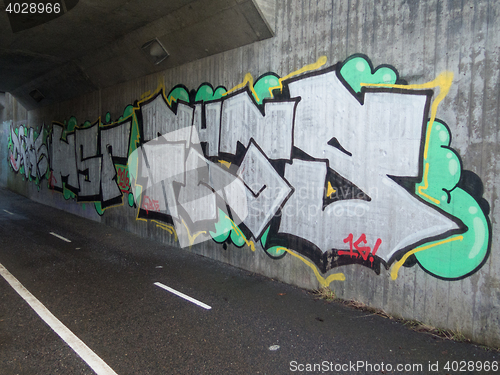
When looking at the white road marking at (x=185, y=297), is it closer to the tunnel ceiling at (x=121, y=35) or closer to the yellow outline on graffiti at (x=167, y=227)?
the yellow outline on graffiti at (x=167, y=227)

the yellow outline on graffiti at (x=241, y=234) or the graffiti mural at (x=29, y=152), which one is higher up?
the graffiti mural at (x=29, y=152)

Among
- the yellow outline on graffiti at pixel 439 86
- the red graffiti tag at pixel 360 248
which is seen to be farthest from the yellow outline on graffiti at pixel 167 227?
the yellow outline on graffiti at pixel 439 86

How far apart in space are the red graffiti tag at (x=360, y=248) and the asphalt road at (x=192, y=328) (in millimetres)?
738

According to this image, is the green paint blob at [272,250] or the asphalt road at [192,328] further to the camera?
the green paint blob at [272,250]

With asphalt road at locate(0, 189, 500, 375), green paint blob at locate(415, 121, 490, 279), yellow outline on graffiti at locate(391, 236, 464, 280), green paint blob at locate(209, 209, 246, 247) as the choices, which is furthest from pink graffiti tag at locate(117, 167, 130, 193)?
green paint blob at locate(415, 121, 490, 279)

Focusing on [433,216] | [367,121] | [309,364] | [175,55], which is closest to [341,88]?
[367,121]

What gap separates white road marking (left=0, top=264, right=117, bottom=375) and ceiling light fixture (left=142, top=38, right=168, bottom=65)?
538 cm

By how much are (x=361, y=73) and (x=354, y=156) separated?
1.12 meters

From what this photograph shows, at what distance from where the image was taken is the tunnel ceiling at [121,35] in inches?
242

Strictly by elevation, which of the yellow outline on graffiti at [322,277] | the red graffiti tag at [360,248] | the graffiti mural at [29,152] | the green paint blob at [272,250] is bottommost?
the yellow outline on graffiti at [322,277]

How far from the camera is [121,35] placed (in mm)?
8352

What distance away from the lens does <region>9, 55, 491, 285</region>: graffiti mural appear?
13.4 feet

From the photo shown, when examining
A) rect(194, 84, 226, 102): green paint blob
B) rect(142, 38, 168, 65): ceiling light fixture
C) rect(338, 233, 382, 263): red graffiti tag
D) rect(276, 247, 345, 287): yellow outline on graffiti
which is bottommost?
rect(276, 247, 345, 287): yellow outline on graffiti

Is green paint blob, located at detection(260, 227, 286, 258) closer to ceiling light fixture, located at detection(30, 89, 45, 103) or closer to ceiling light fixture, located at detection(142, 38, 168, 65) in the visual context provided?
ceiling light fixture, located at detection(142, 38, 168, 65)
